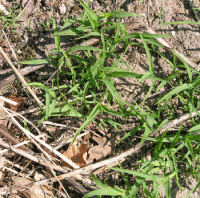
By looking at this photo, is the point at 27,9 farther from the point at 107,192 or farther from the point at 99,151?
the point at 107,192

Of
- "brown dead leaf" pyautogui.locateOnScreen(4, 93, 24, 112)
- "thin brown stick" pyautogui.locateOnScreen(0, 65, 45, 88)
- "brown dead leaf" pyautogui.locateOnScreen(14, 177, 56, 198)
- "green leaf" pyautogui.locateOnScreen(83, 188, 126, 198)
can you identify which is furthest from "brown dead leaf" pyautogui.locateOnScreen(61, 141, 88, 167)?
"thin brown stick" pyautogui.locateOnScreen(0, 65, 45, 88)

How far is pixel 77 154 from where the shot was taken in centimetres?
232

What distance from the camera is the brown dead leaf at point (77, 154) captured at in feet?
7.54

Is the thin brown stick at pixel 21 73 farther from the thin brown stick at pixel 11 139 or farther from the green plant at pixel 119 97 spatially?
the thin brown stick at pixel 11 139

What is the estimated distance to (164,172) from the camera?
2.15 metres

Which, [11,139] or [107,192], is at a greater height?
[11,139]

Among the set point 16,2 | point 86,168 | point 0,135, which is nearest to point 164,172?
point 86,168

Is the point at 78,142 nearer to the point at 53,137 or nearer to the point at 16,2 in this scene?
the point at 53,137

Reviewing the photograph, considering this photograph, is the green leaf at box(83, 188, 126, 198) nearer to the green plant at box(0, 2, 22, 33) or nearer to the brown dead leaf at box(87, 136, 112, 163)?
the brown dead leaf at box(87, 136, 112, 163)

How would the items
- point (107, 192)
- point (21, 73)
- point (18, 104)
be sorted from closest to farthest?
1. point (107, 192)
2. point (21, 73)
3. point (18, 104)

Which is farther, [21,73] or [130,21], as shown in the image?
[130,21]

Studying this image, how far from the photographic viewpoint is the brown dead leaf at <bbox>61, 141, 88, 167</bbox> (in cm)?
230

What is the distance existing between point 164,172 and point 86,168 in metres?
0.82

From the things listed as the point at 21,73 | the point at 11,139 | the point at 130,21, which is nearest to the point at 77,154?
the point at 11,139
